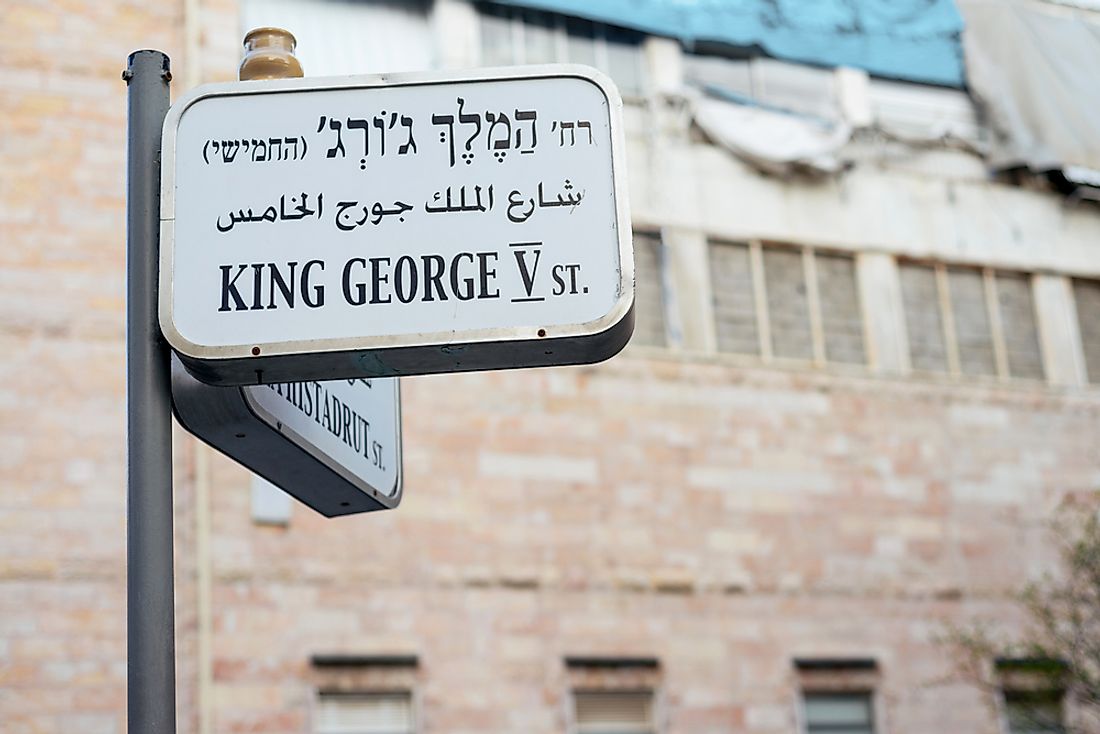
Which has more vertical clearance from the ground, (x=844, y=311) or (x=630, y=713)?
(x=844, y=311)

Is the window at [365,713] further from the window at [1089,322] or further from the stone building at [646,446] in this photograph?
the window at [1089,322]

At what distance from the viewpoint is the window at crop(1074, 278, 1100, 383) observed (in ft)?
58.7

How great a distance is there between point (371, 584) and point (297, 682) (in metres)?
1.01

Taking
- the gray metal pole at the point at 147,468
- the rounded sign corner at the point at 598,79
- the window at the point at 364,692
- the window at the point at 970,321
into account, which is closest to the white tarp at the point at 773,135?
the window at the point at 970,321

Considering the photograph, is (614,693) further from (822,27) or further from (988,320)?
(822,27)

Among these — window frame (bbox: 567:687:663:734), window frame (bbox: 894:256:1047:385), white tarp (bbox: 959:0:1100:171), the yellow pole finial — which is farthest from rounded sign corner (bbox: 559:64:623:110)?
white tarp (bbox: 959:0:1100:171)

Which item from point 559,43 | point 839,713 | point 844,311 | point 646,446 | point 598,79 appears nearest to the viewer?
point 598,79

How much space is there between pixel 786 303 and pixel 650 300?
1489mm

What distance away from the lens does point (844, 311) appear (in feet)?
55.6

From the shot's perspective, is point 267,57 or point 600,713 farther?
point 600,713

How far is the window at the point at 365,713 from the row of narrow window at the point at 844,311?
159 inches

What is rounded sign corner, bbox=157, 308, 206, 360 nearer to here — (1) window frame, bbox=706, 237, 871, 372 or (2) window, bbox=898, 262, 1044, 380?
(1) window frame, bbox=706, 237, 871, 372

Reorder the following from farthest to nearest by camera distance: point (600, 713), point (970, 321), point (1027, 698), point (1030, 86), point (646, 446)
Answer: point (1030, 86), point (970, 321), point (1027, 698), point (646, 446), point (600, 713)

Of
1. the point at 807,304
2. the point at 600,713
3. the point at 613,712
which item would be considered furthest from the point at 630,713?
the point at 807,304
